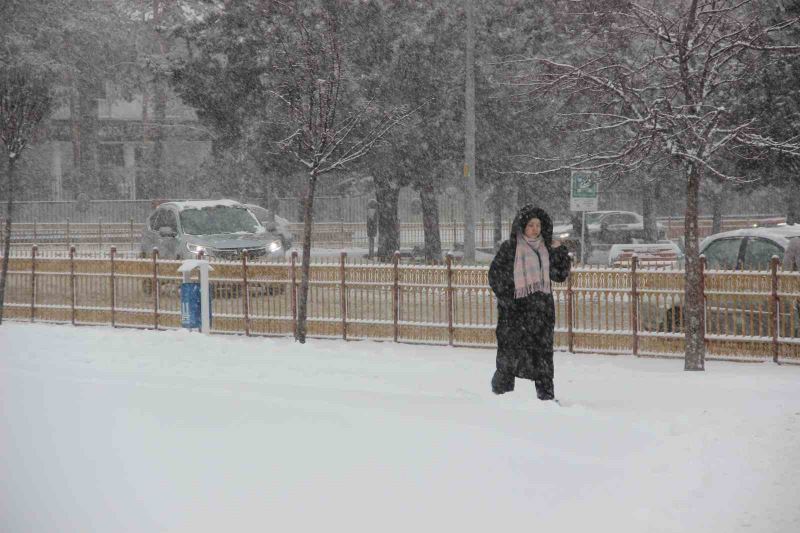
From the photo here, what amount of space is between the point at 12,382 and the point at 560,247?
6304mm

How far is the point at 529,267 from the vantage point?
1047cm

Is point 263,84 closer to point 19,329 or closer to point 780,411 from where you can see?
point 19,329

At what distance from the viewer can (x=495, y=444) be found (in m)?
8.95

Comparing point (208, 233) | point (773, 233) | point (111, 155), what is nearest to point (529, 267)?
point (773, 233)

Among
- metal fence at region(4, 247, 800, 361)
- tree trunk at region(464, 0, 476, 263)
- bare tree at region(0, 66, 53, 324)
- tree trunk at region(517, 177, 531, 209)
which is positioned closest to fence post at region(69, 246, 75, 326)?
metal fence at region(4, 247, 800, 361)

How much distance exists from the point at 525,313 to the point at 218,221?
47.7 ft

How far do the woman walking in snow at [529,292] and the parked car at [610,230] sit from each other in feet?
82.7

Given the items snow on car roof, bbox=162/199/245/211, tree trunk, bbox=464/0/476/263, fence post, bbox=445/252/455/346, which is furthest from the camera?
tree trunk, bbox=464/0/476/263

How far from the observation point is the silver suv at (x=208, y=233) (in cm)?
2270

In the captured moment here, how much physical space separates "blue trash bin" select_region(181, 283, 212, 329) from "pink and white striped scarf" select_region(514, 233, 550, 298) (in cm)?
818

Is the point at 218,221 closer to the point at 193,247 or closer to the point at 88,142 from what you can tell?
the point at 193,247

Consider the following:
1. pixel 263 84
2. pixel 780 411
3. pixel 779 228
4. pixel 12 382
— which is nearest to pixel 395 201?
pixel 263 84

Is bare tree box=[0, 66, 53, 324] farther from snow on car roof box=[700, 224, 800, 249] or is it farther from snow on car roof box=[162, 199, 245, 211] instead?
snow on car roof box=[700, 224, 800, 249]

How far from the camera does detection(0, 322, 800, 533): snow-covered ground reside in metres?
7.19
